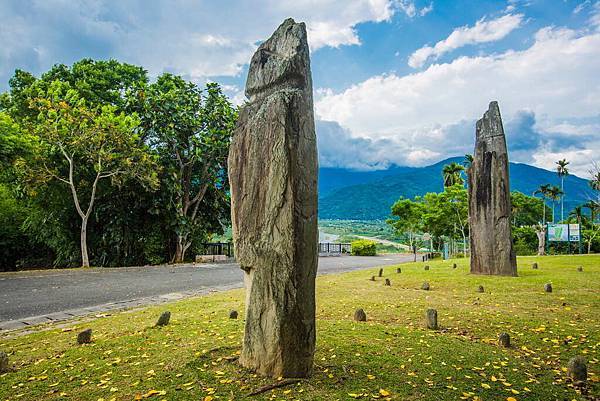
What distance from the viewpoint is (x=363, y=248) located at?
3503 centimetres

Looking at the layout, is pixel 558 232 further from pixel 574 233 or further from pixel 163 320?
pixel 163 320

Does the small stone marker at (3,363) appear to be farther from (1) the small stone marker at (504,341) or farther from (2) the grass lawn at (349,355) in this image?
(1) the small stone marker at (504,341)

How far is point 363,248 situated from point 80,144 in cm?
2407

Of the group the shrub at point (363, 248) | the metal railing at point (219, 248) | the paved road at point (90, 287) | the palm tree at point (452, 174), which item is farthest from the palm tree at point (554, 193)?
the paved road at point (90, 287)

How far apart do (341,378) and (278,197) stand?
2.27m

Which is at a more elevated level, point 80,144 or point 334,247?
point 80,144

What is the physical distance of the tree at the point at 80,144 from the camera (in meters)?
17.7

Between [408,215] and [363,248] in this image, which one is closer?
[363,248]

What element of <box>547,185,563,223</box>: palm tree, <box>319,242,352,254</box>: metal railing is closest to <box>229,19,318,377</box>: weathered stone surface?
<box>319,242,352,254</box>: metal railing

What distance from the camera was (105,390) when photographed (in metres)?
4.46

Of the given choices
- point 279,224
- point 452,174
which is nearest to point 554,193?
point 452,174

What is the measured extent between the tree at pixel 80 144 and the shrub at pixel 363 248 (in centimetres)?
2046

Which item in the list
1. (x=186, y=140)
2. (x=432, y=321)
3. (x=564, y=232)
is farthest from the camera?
(x=564, y=232)

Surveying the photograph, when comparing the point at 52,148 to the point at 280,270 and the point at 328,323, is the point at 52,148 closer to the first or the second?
the point at 328,323
